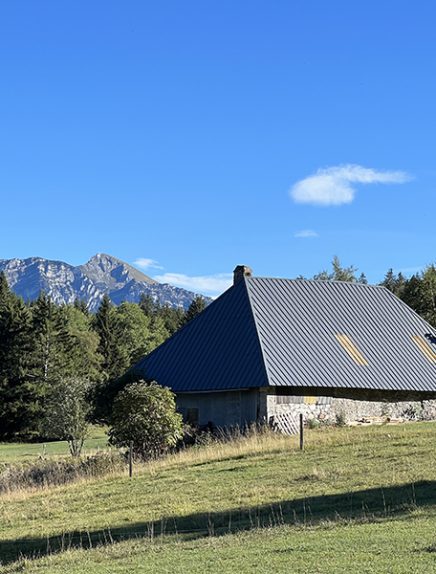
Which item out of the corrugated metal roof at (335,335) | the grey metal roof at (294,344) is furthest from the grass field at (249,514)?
the corrugated metal roof at (335,335)

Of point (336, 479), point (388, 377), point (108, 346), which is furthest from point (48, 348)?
point (336, 479)

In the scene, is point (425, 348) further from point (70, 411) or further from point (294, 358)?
point (70, 411)

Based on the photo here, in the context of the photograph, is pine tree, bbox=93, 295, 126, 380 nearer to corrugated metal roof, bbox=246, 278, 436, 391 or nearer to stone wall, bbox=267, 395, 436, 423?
corrugated metal roof, bbox=246, 278, 436, 391

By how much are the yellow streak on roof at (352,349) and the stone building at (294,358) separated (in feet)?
0.19

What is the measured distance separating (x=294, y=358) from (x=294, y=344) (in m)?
1.13

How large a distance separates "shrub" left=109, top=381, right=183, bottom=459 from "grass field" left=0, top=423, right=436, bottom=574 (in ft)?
10.4

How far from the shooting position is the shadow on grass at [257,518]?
14.4 meters

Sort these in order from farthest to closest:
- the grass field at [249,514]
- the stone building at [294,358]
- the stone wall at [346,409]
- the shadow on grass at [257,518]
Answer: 1. the stone building at [294,358]
2. the stone wall at [346,409]
3. the shadow on grass at [257,518]
4. the grass field at [249,514]

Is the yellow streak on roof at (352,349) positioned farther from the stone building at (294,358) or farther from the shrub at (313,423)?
the shrub at (313,423)

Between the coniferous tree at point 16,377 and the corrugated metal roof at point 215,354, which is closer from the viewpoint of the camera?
the corrugated metal roof at point 215,354

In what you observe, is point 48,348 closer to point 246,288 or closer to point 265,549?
point 246,288

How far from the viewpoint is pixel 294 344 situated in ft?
122

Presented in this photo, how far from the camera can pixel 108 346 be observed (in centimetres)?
8669

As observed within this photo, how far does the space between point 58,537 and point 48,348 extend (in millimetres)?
52991
